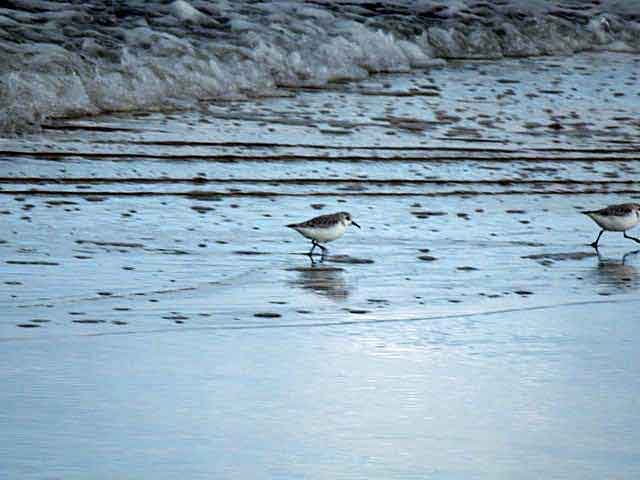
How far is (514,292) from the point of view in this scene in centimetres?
639

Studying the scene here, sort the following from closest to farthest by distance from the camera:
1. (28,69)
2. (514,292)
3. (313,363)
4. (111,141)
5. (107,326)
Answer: (313,363) < (107,326) < (514,292) < (111,141) < (28,69)

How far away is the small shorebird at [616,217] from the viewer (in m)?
7.94

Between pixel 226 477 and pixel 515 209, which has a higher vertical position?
pixel 226 477

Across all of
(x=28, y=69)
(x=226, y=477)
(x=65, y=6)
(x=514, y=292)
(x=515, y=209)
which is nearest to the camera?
(x=226, y=477)

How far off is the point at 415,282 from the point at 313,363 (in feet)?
5.84

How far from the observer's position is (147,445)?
386 centimetres

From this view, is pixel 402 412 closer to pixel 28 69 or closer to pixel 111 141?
pixel 111 141

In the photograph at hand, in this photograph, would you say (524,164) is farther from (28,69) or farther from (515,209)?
(28,69)

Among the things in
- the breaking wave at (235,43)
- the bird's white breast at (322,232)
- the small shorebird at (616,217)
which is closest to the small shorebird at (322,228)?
the bird's white breast at (322,232)

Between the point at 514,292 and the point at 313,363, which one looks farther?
the point at 514,292

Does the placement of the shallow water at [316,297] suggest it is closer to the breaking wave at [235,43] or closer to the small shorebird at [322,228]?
the small shorebird at [322,228]

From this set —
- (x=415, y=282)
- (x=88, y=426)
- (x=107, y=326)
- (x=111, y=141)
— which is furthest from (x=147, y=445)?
(x=111, y=141)

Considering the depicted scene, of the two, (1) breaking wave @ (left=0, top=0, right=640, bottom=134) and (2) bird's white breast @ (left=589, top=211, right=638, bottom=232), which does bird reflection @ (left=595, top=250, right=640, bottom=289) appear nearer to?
(2) bird's white breast @ (left=589, top=211, right=638, bottom=232)

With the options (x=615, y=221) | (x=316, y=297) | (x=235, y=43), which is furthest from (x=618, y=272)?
(x=235, y=43)
